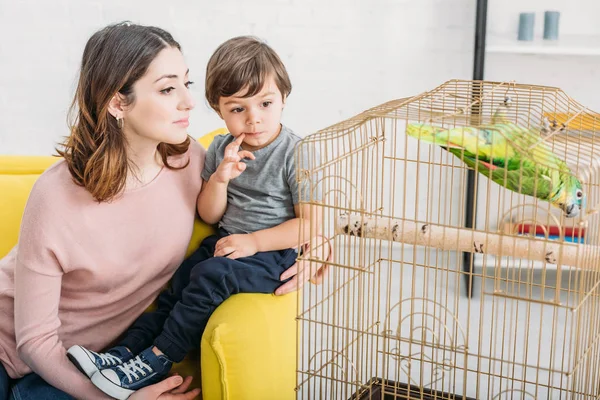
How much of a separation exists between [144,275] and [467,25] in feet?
6.30

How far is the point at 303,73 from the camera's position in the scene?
334 centimetres

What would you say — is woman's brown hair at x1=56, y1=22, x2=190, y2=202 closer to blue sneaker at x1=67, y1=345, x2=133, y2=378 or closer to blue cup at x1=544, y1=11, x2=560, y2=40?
blue sneaker at x1=67, y1=345, x2=133, y2=378

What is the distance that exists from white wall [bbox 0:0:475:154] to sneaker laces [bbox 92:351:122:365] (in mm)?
1849

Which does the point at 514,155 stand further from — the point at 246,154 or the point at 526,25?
the point at 526,25

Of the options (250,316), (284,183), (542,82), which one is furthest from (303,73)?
(250,316)

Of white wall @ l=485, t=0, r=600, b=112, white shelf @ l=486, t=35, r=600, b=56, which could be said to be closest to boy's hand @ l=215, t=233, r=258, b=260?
white shelf @ l=486, t=35, r=600, b=56

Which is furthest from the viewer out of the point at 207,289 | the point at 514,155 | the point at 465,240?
the point at 207,289

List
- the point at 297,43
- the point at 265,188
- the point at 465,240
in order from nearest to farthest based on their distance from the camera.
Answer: the point at 465,240
the point at 265,188
the point at 297,43

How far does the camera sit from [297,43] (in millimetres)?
3311

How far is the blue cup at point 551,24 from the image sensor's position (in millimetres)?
2938

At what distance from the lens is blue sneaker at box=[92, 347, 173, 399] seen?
1609 mm

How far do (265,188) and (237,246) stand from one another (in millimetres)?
143

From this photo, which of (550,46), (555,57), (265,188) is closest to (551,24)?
(550,46)

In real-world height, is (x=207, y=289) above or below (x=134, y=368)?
above
